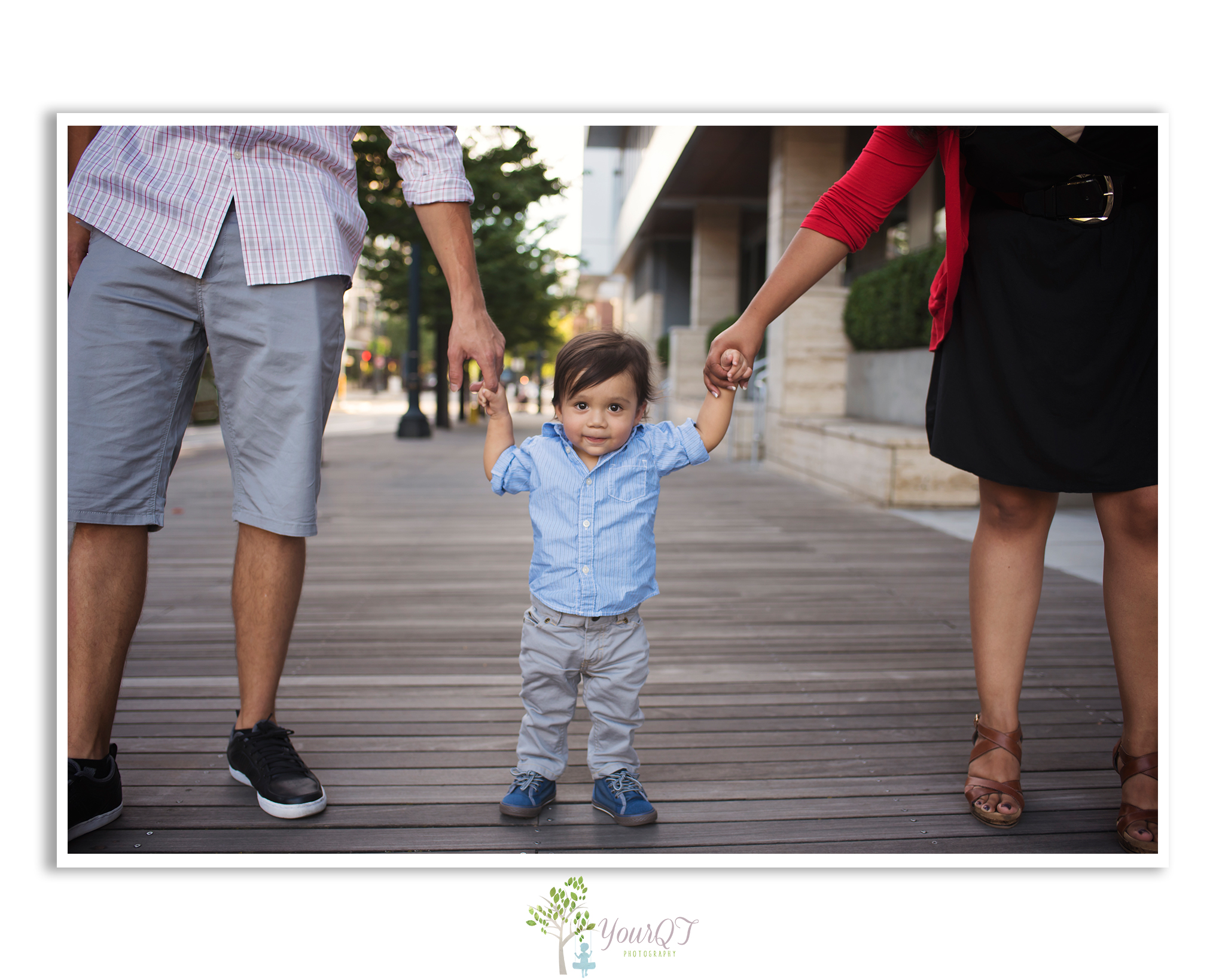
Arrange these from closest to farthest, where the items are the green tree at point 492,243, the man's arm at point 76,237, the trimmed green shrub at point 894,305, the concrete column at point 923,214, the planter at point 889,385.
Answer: the man's arm at point 76,237, the trimmed green shrub at point 894,305, the planter at point 889,385, the green tree at point 492,243, the concrete column at point 923,214

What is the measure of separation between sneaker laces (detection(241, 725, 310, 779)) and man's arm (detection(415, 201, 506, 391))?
2.76 feet

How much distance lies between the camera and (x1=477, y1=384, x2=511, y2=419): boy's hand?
6.16 ft

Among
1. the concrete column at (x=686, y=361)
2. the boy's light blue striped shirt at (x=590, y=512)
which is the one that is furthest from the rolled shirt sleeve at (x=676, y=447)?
the concrete column at (x=686, y=361)

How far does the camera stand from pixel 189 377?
77.3 inches

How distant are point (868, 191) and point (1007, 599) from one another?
→ 0.91m

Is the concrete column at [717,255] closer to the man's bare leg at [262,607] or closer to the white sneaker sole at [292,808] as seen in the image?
the man's bare leg at [262,607]

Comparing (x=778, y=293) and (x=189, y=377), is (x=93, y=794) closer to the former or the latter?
(x=189, y=377)

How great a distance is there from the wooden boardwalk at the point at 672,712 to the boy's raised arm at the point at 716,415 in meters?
0.78

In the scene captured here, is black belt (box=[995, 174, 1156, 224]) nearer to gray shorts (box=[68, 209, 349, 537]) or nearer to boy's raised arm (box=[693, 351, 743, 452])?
boy's raised arm (box=[693, 351, 743, 452])

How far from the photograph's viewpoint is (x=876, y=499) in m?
7.50

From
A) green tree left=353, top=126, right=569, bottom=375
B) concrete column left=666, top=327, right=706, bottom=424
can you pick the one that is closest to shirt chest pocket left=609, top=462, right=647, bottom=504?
green tree left=353, top=126, right=569, bottom=375

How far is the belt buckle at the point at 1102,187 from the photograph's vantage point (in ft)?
5.97
